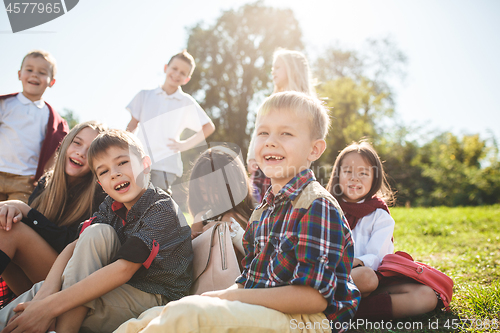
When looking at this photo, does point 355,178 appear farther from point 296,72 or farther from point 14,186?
point 14,186

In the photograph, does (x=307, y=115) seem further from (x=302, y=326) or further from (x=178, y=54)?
(x=178, y=54)

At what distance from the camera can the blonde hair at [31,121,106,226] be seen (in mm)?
2715

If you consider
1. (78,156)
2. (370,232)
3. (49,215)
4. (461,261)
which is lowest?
(461,261)

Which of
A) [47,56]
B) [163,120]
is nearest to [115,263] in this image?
[163,120]

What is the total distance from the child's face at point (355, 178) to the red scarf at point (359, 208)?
0.11 meters

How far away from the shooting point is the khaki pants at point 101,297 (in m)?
1.90

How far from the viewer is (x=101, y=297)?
1953 millimetres

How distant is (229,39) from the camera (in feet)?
67.9

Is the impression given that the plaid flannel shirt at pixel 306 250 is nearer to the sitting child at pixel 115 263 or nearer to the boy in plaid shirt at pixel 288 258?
the boy in plaid shirt at pixel 288 258

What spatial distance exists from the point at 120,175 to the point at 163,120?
81.2 inches

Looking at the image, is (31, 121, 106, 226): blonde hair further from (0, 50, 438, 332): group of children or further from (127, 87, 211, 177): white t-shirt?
(127, 87, 211, 177): white t-shirt

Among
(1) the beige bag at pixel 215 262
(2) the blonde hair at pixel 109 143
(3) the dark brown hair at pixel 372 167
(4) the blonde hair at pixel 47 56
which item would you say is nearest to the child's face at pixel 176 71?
(4) the blonde hair at pixel 47 56

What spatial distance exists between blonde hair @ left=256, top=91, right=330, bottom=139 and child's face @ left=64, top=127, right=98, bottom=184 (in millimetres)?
1787

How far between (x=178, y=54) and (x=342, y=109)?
16.3m
